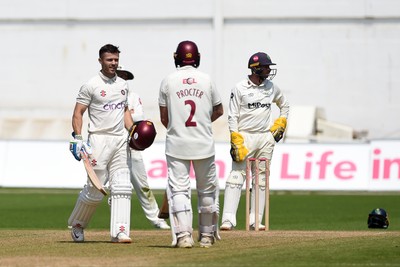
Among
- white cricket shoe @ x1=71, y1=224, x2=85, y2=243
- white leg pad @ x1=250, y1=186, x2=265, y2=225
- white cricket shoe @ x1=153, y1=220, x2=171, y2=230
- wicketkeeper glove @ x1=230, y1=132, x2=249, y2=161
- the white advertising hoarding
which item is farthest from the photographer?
the white advertising hoarding

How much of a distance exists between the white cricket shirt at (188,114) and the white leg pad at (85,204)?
117cm

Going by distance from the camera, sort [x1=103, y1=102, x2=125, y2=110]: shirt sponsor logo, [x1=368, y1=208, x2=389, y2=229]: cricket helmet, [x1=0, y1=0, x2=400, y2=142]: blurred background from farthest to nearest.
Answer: [x1=0, y1=0, x2=400, y2=142]: blurred background → [x1=368, y1=208, x2=389, y2=229]: cricket helmet → [x1=103, y1=102, x2=125, y2=110]: shirt sponsor logo

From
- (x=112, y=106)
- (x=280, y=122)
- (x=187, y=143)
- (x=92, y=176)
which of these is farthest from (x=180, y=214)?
(x=280, y=122)

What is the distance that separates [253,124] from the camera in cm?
1588

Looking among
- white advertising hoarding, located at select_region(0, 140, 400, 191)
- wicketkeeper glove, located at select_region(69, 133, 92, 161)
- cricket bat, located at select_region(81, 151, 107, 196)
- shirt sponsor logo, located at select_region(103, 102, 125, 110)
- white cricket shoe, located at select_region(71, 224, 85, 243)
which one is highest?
shirt sponsor logo, located at select_region(103, 102, 125, 110)

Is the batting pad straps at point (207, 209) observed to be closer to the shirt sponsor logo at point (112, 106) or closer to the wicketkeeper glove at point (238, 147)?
the shirt sponsor logo at point (112, 106)

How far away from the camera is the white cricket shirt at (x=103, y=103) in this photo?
13.2 meters

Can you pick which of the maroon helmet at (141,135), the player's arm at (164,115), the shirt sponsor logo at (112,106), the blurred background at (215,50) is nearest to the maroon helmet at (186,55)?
the player's arm at (164,115)

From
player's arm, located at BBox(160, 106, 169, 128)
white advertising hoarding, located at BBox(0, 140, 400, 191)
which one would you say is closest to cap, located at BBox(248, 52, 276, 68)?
player's arm, located at BBox(160, 106, 169, 128)

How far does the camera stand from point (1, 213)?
2180 cm

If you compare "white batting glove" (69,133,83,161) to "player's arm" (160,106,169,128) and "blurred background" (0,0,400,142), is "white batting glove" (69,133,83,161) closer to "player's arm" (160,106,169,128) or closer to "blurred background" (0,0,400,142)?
"player's arm" (160,106,169,128)

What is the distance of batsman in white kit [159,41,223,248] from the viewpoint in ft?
41.2

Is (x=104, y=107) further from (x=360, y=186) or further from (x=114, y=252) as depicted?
(x=360, y=186)

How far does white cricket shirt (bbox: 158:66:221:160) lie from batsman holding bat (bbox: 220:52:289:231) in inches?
121
